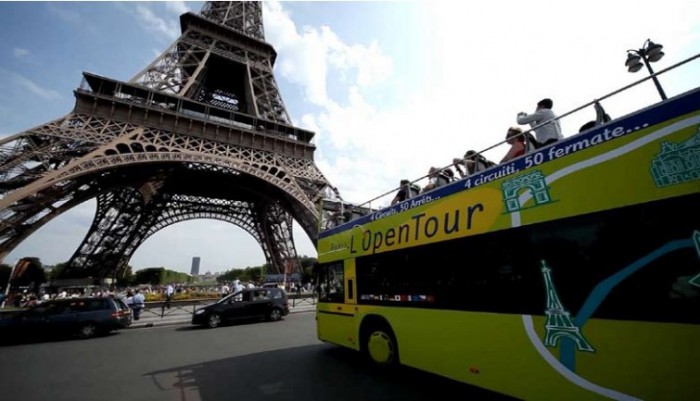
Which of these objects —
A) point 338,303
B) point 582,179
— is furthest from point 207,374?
point 582,179

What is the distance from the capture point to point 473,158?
16.7 ft

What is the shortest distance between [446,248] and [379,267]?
1715 mm

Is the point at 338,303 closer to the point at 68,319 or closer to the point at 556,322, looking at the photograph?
the point at 556,322

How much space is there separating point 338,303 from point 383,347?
5.67ft

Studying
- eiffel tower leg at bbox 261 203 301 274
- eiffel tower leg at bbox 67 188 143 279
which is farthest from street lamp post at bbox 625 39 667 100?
eiffel tower leg at bbox 67 188 143 279

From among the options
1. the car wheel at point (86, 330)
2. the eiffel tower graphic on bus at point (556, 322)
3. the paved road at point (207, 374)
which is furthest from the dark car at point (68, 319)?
the eiffel tower graphic on bus at point (556, 322)

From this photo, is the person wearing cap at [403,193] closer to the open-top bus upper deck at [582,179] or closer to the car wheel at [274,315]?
the open-top bus upper deck at [582,179]

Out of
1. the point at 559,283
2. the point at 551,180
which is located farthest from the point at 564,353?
the point at 551,180

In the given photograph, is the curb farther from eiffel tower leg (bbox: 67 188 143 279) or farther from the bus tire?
eiffel tower leg (bbox: 67 188 143 279)

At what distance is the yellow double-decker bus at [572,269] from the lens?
2551mm

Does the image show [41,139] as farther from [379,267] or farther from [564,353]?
[564,353]

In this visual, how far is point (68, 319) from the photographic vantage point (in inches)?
436

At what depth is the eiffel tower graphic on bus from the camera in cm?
310

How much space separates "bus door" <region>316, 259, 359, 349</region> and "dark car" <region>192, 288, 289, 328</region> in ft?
23.9
